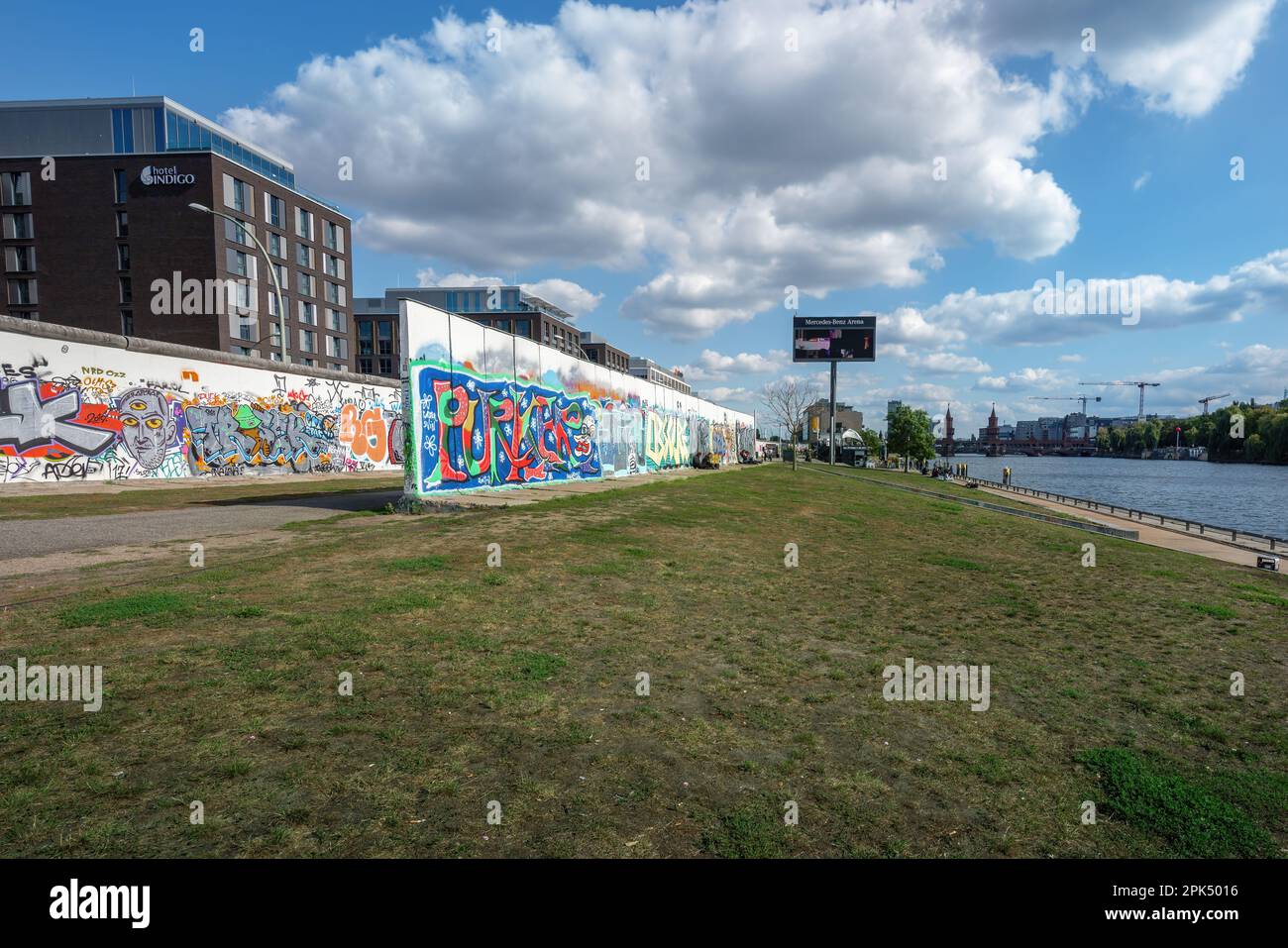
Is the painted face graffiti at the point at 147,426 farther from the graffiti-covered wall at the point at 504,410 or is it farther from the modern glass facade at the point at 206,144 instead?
the modern glass facade at the point at 206,144

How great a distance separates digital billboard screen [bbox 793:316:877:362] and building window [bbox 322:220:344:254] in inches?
2199

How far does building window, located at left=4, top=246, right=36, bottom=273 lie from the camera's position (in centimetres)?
5869

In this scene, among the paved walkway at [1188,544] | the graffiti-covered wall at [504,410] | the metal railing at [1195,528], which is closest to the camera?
the graffiti-covered wall at [504,410]

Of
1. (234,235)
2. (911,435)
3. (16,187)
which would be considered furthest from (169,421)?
(911,435)

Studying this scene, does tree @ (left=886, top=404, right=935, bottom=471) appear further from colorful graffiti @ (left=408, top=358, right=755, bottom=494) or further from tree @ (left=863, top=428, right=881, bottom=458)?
colorful graffiti @ (left=408, top=358, right=755, bottom=494)

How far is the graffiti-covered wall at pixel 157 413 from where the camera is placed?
1753 cm

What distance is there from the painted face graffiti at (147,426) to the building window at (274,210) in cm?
5347

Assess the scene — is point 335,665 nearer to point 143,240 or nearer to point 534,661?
point 534,661

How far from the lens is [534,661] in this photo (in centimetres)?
545

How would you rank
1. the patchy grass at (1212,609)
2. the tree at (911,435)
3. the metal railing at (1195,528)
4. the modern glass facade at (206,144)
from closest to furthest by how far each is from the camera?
the patchy grass at (1212,609) < the metal railing at (1195,528) < the modern glass facade at (206,144) < the tree at (911,435)

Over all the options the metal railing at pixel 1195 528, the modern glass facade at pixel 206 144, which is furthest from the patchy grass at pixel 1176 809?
the modern glass facade at pixel 206 144

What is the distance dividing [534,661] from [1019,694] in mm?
4304

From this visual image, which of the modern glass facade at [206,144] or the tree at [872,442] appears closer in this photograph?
the modern glass facade at [206,144]
